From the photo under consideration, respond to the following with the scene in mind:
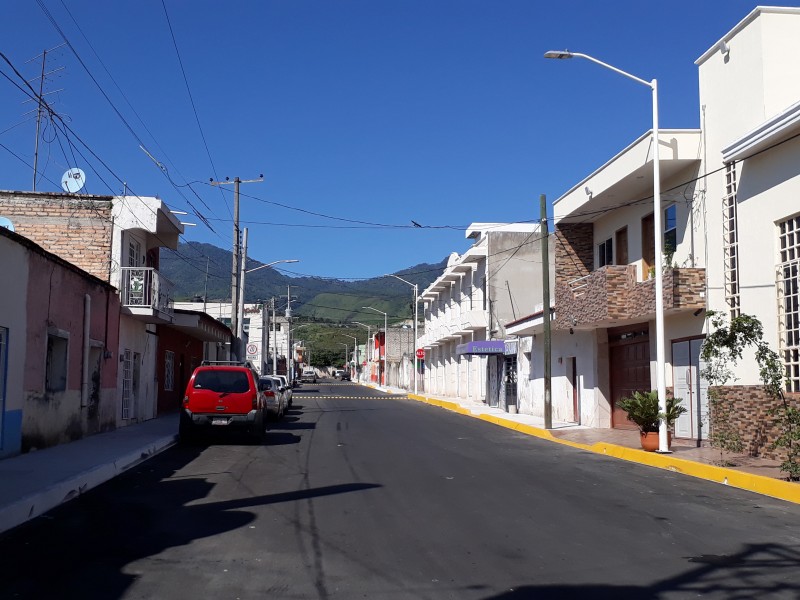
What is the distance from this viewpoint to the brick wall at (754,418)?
15116 millimetres

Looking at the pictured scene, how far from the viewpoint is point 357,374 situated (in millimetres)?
142375

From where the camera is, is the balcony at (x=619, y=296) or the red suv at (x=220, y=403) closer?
the balcony at (x=619, y=296)

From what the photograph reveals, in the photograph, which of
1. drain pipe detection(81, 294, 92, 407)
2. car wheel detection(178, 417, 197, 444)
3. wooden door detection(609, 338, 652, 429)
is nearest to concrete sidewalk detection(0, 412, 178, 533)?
car wheel detection(178, 417, 197, 444)

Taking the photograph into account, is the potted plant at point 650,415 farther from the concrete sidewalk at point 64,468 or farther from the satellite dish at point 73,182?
the satellite dish at point 73,182

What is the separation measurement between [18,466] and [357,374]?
130m

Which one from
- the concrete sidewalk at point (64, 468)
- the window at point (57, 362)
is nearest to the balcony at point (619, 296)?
the concrete sidewalk at point (64, 468)

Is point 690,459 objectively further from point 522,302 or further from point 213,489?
point 522,302

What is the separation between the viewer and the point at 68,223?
22.5 m

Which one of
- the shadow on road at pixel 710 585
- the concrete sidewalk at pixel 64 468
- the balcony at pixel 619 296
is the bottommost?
the shadow on road at pixel 710 585

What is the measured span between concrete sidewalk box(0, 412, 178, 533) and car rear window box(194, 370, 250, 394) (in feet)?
5.13

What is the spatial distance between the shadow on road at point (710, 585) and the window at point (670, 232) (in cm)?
1352

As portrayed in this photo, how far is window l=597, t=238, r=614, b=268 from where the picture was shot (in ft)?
83.0

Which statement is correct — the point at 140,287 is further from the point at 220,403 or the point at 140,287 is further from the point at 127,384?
the point at 220,403

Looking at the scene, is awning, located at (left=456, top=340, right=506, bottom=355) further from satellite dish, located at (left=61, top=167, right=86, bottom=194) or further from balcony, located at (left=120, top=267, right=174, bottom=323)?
satellite dish, located at (left=61, top=167, right=86, bottom=194)
